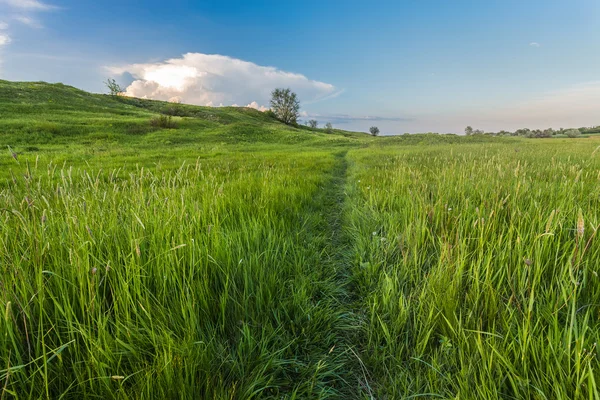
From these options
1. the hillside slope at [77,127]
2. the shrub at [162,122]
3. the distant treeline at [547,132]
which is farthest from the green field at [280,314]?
the distant treeline at [547,132]

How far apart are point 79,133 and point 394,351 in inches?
1400

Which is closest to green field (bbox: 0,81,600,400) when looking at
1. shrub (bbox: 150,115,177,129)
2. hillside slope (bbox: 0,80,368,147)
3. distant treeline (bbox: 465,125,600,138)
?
hillside slope (bbox: 0,80,368,147)

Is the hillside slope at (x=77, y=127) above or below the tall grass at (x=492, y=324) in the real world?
above

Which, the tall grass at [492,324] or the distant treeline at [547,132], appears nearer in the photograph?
the tall grass at [492,324]

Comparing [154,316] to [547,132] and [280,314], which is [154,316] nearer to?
[280,314]

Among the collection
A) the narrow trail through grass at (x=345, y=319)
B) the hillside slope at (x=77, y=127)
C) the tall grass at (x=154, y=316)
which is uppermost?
the hillside slope at (x=77, y=127)

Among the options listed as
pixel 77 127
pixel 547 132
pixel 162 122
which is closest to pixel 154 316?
pixel 77 127

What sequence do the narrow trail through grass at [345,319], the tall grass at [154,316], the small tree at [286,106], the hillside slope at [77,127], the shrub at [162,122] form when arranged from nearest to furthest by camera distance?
the tall grass at [154,316] < the narrow trail through grass at [345,319] < the hillside slope at [77,127] < the shrub at [162,122] < the small tree at [286,106]

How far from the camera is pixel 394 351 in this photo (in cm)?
166

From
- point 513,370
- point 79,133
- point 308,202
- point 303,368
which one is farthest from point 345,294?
point 79,133

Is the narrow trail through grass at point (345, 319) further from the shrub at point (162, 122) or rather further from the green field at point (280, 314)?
the shrub at point (162, 122)

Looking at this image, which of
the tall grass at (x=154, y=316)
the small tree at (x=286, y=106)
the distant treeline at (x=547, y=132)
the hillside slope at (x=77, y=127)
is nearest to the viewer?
the tall grass at (x=154, y=316)

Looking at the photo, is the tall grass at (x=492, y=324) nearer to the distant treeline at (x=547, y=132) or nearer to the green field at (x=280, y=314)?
the green field at (x=280, y=314)

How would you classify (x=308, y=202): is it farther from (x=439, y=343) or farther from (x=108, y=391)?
(x=108, y=391)
